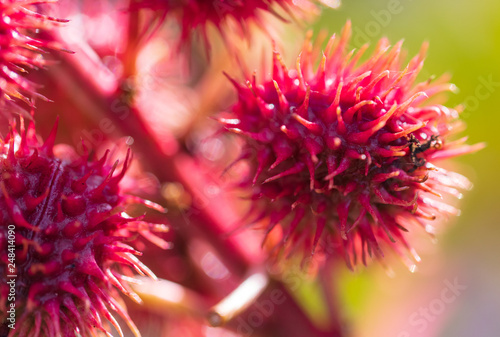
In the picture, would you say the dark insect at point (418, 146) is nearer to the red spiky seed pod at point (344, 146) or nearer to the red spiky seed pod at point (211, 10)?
the red spiky seed pod at point (344, 146)

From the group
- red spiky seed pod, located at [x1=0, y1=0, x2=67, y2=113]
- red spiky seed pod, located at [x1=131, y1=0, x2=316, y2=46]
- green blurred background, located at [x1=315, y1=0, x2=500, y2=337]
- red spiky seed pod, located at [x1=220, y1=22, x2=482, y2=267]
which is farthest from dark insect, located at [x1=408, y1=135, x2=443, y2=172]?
green blurred background, located at [x1=315, y1=0, x2=500, y2=337]

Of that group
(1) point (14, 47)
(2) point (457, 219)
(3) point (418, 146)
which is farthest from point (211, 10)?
(2) point (457, 219)

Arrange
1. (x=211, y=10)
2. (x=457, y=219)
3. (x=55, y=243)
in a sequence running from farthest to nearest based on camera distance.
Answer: (x=457, y=219), (x=211, y=10), (x=55, y=243)

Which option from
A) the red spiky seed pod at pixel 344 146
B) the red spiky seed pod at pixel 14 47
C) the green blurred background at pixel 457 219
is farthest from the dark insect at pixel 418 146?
the green blurred background at pixel 457 219

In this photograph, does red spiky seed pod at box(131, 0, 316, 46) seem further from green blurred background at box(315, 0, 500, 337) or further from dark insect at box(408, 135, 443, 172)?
green blurred background at box(315, 0, 500, 337)

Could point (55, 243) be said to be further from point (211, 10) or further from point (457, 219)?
point (457, 219)

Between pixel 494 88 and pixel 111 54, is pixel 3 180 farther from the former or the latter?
pixel 494 88
